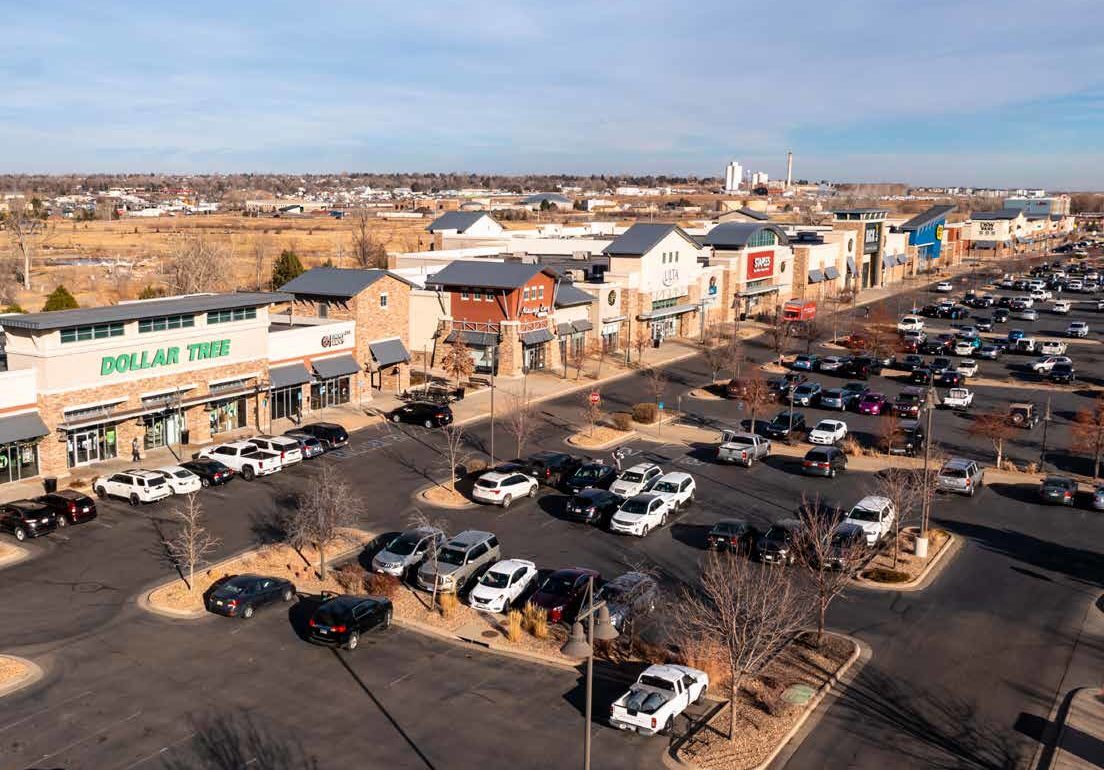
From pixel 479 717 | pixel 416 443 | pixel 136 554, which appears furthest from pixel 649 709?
pixel 416 443

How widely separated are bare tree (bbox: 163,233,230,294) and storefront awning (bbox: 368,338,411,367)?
29166mm

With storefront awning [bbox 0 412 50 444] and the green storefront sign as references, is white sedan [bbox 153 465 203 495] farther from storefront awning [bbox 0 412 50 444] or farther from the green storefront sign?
the green storefront sign

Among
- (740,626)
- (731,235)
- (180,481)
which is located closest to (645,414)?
(180,481)

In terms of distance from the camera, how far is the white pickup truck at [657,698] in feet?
70.6

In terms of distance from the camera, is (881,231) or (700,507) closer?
(700,507)

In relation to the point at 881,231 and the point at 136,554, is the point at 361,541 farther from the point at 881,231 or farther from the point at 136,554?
the point at 881,231

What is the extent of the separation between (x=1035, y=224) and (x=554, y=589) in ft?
593

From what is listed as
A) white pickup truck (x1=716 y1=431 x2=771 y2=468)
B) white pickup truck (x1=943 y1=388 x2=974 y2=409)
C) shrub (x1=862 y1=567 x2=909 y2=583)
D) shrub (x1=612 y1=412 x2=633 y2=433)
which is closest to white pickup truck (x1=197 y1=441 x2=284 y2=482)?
shrub (x1=612 y1=412 x2=633 y2=433)

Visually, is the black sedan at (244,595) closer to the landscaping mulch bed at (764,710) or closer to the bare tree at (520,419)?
the landscaping mulch bed at (764,710)

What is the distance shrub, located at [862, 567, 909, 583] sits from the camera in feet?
103

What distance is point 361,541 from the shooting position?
113ft

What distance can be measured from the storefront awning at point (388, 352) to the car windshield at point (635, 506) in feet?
79.1

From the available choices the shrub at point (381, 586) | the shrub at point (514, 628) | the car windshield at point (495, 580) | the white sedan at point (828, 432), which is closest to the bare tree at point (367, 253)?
the white sedan at point (828, 432)

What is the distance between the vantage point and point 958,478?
4094 cm
